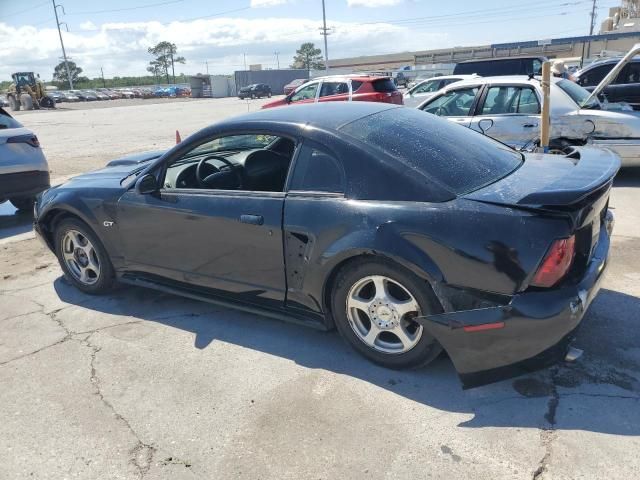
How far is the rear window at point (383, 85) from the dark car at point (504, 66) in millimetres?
2774

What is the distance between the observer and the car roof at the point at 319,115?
326cm

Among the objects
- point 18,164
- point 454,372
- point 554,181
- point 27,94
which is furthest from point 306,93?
point 27,94

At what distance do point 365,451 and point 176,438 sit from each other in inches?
38.2

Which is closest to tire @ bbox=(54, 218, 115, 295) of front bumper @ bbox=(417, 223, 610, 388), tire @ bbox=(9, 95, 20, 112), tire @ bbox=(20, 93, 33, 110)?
front bumper @ bbox=(417, 223, 610, 388)

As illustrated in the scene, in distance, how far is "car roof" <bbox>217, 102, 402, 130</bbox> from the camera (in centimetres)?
326

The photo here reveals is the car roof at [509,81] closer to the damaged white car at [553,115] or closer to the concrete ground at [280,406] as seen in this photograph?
the damaged white car at [553,115]

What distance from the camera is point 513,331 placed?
251 cm

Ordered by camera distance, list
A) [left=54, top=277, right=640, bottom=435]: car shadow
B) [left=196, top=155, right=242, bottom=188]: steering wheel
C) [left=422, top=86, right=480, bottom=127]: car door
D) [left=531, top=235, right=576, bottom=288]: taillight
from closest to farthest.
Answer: [left=531, top=235, right=576, bottom=288]: taillight
[left=54, top=277, right=640, bottom=435]: car shadow
[left=196, top=155, right=242, bottom=188]: steering wheel
[left=422, top=86, right=480, bottom=127]: car door

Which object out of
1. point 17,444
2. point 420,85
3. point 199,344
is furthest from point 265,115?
point 420,85

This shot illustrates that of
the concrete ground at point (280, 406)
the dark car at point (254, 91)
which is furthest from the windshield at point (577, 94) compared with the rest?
the dark car at point (254, 91)

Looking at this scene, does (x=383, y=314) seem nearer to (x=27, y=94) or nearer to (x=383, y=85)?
(x=383, y=85)

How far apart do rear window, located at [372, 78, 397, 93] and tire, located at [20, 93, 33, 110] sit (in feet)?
134

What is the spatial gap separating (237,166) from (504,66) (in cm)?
1416

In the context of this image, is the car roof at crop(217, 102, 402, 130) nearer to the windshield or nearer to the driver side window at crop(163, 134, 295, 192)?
the driver side window at crop(163, 134, 295, 192)
